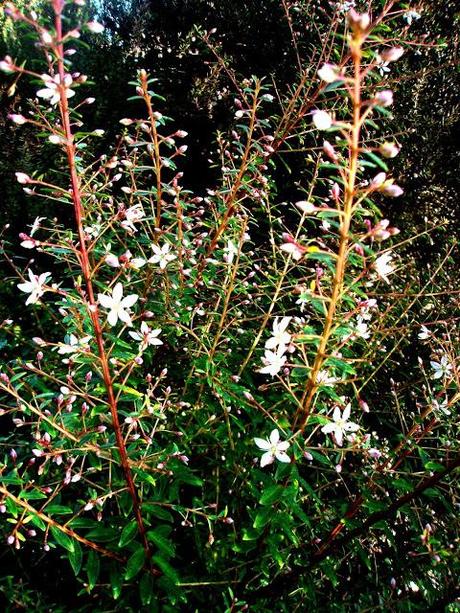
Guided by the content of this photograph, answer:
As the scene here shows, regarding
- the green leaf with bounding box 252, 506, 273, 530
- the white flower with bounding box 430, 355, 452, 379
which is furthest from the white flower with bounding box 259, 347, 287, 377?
the white flower with bounding box 430, 355, 452, 379

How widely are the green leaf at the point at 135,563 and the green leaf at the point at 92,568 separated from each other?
11 centimetres

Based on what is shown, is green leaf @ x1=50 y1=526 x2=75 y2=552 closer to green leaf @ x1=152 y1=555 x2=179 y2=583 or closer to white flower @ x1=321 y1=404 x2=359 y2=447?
green leaf @ x1=152 y1=555 x2=179 y2=583

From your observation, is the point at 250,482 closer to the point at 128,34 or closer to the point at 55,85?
the point at 55,85

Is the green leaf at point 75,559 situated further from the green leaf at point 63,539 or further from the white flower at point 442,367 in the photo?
the white flower at point 442,367

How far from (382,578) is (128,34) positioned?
557 centimetres

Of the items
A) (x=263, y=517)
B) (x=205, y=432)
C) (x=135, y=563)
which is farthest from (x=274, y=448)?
(x=135, y=563)

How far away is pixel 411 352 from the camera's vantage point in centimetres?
332

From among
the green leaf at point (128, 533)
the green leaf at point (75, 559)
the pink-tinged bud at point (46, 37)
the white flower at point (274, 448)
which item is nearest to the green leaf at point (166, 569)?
the green leaf at point (128, 533)

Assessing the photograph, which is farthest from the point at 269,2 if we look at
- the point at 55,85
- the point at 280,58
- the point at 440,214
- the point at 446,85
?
the point at 55,85

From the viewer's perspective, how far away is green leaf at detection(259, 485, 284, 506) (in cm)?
160

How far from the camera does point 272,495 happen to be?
5.33 ft

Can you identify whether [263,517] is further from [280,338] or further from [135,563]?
[280,338]

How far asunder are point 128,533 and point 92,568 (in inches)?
7.7

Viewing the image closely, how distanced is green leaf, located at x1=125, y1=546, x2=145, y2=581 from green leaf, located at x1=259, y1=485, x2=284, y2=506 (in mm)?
490
